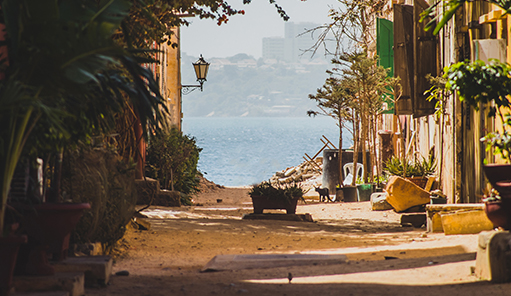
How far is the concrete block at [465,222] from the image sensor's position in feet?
22.8

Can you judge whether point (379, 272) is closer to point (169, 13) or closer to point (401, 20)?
point (169, 13)

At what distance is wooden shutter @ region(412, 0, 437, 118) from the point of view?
1091cm

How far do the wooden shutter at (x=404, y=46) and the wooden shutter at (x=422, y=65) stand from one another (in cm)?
31

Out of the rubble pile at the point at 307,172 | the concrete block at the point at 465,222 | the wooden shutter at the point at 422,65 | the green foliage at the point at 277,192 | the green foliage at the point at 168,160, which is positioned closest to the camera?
the concrete block at the point at 465,222

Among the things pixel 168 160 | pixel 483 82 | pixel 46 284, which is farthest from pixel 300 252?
pixel 168 160

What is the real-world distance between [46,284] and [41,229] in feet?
1.23

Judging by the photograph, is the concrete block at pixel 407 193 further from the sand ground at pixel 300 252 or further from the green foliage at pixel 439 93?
the green foliage at pixel 439 93

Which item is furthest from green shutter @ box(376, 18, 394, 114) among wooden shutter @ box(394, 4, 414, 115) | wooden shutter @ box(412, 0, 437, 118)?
wooden shutter @ box(412, 0, 437, 118)

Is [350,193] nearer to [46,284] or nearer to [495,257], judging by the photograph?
[495,257]

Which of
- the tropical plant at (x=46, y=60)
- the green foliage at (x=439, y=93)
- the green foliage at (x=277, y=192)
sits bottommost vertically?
the green foliage at (x=277, y=192)

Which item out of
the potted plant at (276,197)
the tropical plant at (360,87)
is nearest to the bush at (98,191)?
the potted plant at (276,197)

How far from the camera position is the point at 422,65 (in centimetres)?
1098

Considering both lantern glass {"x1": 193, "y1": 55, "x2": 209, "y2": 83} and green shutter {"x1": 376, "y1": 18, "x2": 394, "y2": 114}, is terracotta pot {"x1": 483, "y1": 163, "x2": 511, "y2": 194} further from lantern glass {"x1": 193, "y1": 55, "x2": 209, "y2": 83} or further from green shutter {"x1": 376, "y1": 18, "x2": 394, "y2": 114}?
lantern glass {"x1": 193, "y1": 55, "x2": 209, "y2": 83}

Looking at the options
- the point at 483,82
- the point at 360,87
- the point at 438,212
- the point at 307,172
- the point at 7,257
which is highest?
the point at 360,87
